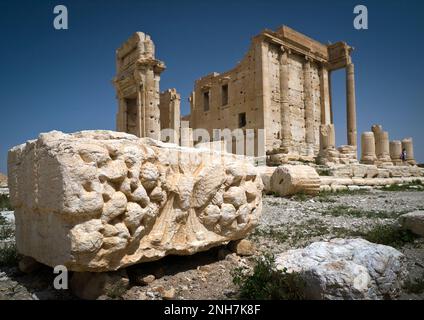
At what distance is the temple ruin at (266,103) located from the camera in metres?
16.3

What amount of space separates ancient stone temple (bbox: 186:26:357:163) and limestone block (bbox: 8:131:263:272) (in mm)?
13968

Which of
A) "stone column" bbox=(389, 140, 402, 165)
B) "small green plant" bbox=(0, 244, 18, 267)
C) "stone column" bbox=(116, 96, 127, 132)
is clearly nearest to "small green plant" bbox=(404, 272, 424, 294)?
"small green plant" bbox=(0, 244, 18, 267)

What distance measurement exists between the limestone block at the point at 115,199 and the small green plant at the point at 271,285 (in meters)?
0.70

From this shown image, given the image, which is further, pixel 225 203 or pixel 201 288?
pixel 225 203

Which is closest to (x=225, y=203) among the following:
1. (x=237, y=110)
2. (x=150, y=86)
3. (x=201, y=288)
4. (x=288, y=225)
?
(x=201, y=288)

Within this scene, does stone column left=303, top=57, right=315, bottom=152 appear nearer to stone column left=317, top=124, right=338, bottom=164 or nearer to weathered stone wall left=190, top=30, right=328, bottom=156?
weathered stone wall left=190, top=30, right=328, bottom=156

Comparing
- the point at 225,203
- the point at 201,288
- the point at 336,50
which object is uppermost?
the point at 336,50

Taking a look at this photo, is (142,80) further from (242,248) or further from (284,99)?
(242,248)

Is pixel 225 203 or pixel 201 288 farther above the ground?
pixel 225 203

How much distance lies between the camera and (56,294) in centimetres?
272

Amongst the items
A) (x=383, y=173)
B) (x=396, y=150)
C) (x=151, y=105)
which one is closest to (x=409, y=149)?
(x=396, y=150)

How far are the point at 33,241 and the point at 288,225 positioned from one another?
4.13 meters

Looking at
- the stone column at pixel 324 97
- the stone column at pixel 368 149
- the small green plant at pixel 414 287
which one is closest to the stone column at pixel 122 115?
the stone column at pixel 324 97
